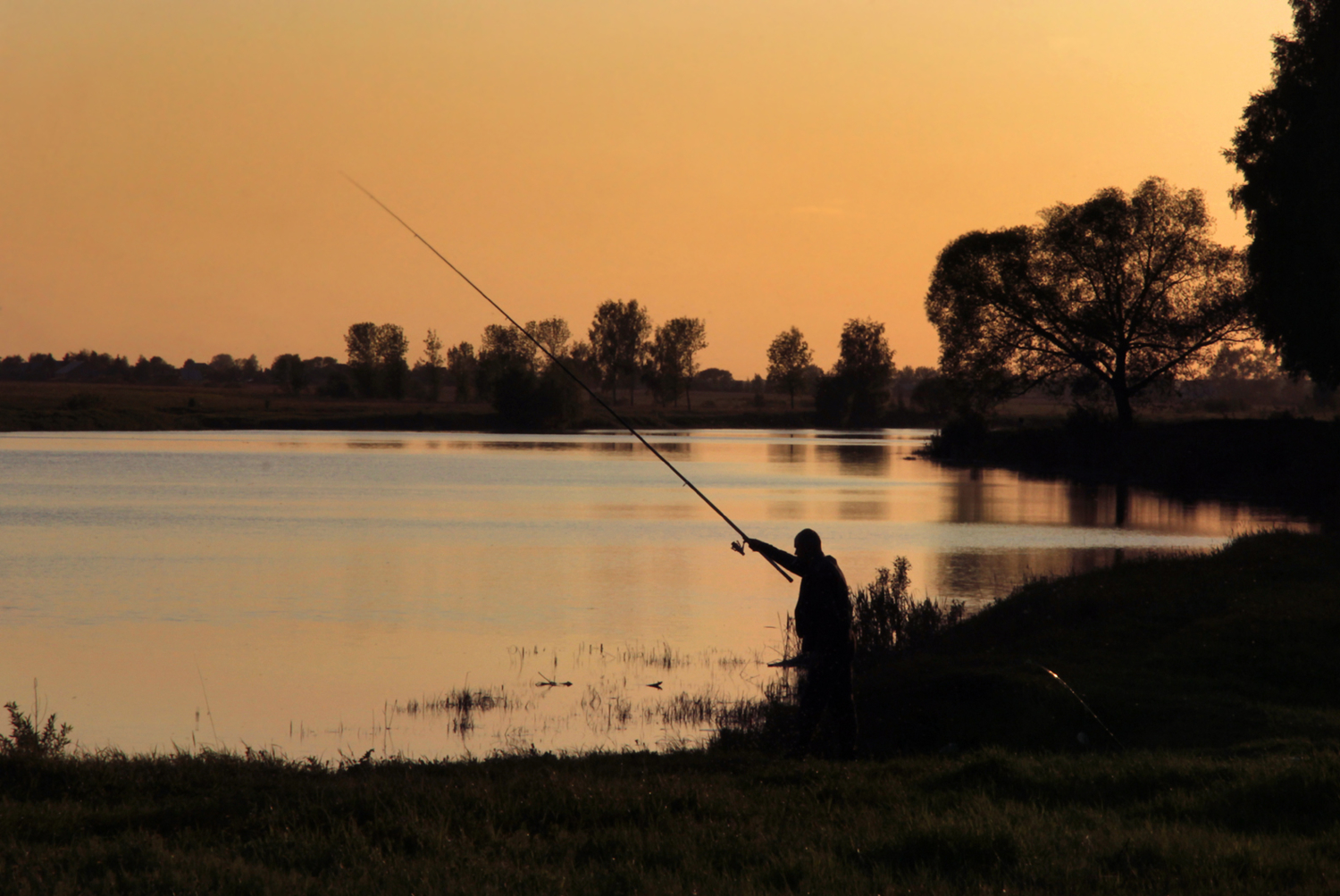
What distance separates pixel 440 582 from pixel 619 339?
146484 millimetres

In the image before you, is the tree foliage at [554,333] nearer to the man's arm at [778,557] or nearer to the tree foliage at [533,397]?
the tree foliage at [533,397]

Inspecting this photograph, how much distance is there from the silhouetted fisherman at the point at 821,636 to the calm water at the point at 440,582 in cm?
282

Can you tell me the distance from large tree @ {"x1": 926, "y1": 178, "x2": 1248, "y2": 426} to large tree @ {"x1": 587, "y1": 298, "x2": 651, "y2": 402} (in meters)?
108

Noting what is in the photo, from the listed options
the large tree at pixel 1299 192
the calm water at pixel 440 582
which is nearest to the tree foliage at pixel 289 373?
the calm water at pixel 440 582

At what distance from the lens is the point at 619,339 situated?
170500 mm

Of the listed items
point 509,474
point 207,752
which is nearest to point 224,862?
point 207,752

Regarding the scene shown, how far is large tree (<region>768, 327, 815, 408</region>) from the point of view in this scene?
175m

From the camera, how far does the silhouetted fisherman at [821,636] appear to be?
10.4 meters

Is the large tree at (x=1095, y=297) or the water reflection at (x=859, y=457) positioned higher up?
the large tree at (x=1095, y=297)

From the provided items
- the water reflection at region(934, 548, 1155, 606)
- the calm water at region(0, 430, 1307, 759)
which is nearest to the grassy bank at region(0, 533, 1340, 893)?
the calm water at region(0, 430, 1307, 759)

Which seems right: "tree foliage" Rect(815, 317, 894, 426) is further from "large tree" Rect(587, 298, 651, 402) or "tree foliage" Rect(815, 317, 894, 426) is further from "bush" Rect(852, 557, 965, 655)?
"bush" Rect(852, 557, 965, 655)

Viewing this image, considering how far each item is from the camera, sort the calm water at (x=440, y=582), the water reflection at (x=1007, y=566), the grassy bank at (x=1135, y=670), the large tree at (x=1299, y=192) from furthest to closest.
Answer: the large tree at (x=1299, y=192) < the water reflection at (x=1007, y=566) < the calm water at (x=440, y=582) < the grassy bank at (x=1135, y=670)

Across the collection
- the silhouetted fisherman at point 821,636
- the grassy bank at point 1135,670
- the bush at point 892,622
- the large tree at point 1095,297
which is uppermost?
the large tree at point 1095,297

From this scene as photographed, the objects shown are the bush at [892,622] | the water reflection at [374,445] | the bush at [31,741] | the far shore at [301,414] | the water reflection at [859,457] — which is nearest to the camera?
the bush at [31,741]
